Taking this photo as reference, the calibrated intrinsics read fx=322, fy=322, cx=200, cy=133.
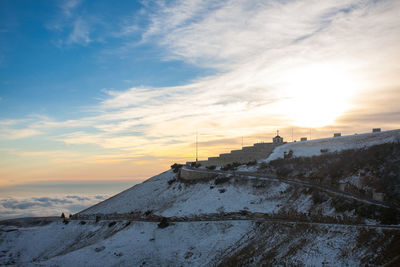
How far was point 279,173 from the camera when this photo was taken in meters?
52.4

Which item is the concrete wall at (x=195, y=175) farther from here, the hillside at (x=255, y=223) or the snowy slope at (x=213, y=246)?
the snowy slope at (x=213, y=246)

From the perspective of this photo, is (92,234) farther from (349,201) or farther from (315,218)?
(349,201)

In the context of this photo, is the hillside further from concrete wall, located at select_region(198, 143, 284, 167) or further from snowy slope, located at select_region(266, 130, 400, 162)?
concrete wall, located at select_region(198, 143, 284, 167)

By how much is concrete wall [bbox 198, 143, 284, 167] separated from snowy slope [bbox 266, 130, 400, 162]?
287 centimetres

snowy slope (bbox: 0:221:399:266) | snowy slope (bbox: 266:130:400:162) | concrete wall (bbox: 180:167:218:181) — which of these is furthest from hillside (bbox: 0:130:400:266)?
concrete wall (bbox: 180:167:218:181)

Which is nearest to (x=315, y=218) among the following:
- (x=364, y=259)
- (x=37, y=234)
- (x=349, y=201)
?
(x=349, y=201)

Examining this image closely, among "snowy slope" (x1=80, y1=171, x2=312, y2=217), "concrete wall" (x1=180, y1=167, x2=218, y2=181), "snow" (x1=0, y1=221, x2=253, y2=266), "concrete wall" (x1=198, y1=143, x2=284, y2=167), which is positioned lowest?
"snow" (x1=0, y1=221, x2=253, y2=266)

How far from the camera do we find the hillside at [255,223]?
90.2 ft

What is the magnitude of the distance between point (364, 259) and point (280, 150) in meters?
44.1

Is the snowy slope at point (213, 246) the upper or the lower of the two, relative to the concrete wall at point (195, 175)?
lower

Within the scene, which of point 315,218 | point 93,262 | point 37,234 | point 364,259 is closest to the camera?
point 364,259

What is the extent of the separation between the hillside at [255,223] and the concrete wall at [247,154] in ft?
22.4

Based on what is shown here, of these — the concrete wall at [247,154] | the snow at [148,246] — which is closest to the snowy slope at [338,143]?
the concrete wall at [247,154]

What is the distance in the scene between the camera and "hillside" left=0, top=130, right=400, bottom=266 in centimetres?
2748
